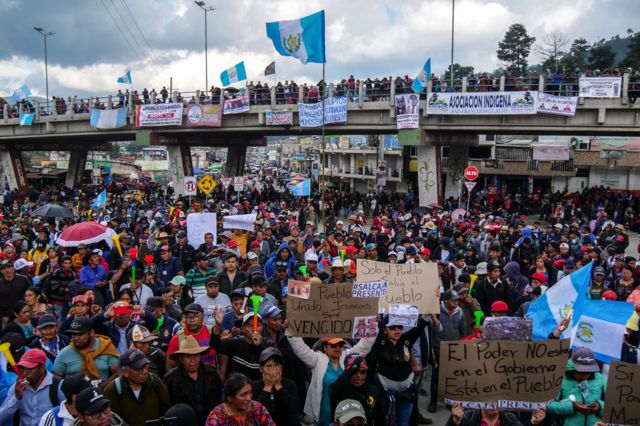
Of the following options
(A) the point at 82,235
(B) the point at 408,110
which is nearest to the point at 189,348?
(A) the point at 82,235

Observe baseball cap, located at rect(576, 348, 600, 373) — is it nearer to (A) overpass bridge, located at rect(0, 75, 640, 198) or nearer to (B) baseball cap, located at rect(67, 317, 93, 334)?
(B) baseball cap, located at rect(67, 317, 93, 334)

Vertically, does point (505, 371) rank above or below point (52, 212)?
below

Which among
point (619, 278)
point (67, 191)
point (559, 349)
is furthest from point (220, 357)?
point (67, 191)

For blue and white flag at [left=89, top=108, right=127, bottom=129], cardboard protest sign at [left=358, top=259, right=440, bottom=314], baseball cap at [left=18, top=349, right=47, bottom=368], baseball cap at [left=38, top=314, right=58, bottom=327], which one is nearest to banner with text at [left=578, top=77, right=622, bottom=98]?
cardboard protest sign at [left=358, top=259, right=440, bottom=314]

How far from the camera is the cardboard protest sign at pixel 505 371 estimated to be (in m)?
4.21

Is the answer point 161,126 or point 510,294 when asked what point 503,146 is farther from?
point 510,294

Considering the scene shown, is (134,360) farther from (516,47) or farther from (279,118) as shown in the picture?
Result: (516,47)

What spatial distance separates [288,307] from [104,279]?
4.44 m

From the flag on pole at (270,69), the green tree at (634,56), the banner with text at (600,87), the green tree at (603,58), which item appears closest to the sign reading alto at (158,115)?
the flag on pole at (270,69)

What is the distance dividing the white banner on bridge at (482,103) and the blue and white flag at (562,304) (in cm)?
1885

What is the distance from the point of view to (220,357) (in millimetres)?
5172

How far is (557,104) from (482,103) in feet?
9.72

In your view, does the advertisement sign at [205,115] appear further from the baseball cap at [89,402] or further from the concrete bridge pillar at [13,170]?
the baseball cap at [89,402]

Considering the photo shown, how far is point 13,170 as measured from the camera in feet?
143
